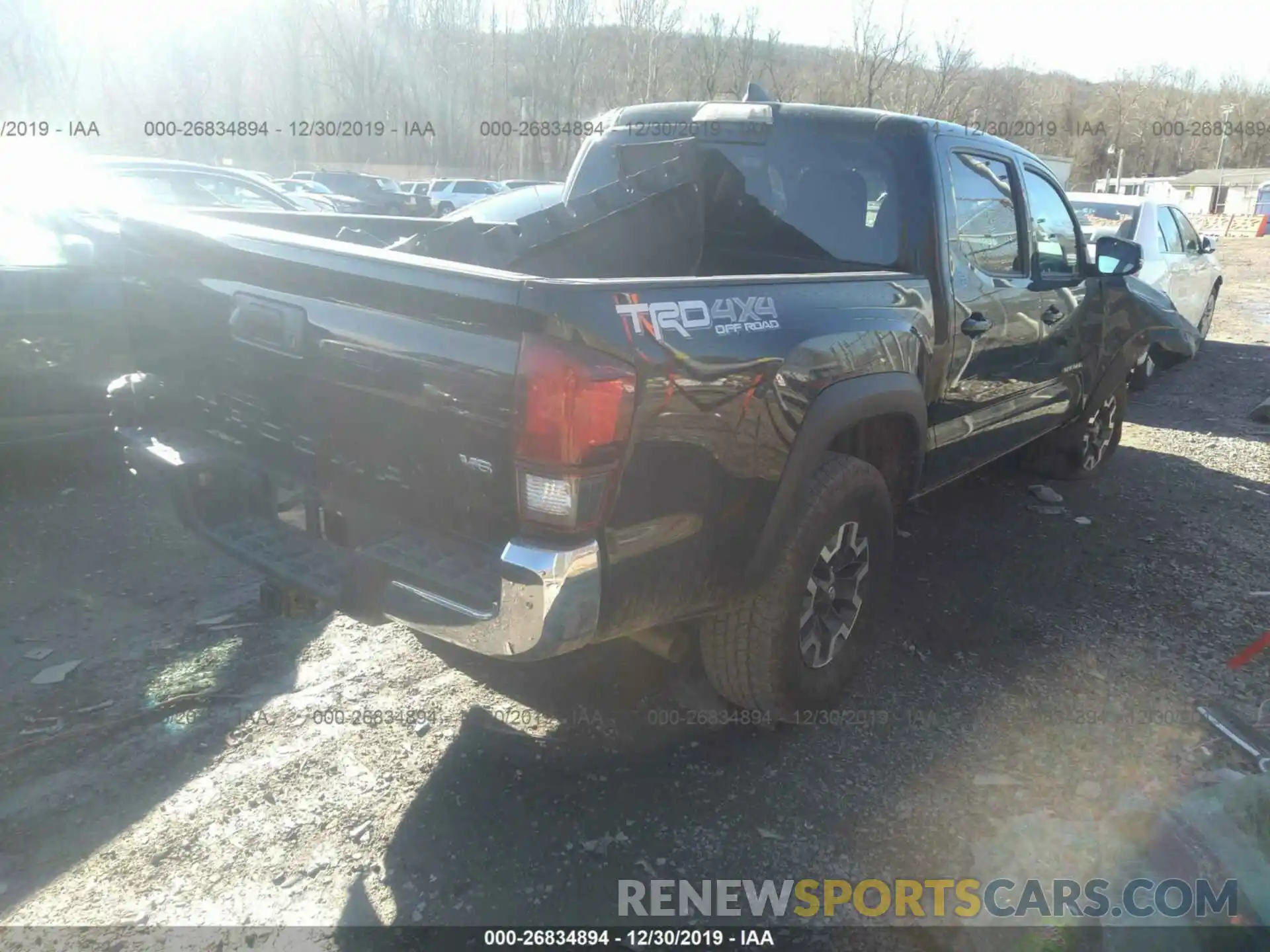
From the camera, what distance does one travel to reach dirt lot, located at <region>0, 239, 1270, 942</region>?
8.10ft

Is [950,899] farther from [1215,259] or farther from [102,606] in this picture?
[1215,259]

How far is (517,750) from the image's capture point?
298 centimetres

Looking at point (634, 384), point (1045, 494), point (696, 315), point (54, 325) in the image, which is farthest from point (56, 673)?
point (1045, 494)

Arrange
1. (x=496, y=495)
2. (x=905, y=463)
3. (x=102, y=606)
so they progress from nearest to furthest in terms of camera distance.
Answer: (x=496, y=495)
(x=905, y=463)
(x=102, y=606)

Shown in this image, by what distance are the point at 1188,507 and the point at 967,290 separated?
120 inches

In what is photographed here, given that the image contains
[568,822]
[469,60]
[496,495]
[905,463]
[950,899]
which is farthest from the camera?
[469,60]

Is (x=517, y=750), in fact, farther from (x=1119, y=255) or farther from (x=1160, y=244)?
(x=1160, y=244)

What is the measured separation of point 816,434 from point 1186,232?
32.6 feet

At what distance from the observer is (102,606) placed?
3.79 m

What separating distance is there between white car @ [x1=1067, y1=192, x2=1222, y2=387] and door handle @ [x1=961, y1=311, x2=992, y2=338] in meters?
5.69

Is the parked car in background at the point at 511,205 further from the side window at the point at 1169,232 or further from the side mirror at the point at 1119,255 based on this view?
the side window at the point at 1169,232

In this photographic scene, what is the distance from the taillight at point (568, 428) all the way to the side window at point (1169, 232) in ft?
31.0

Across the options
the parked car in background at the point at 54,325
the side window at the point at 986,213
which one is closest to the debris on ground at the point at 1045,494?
the side window at the point at 986,213

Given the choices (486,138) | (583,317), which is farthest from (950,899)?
(486,138)
